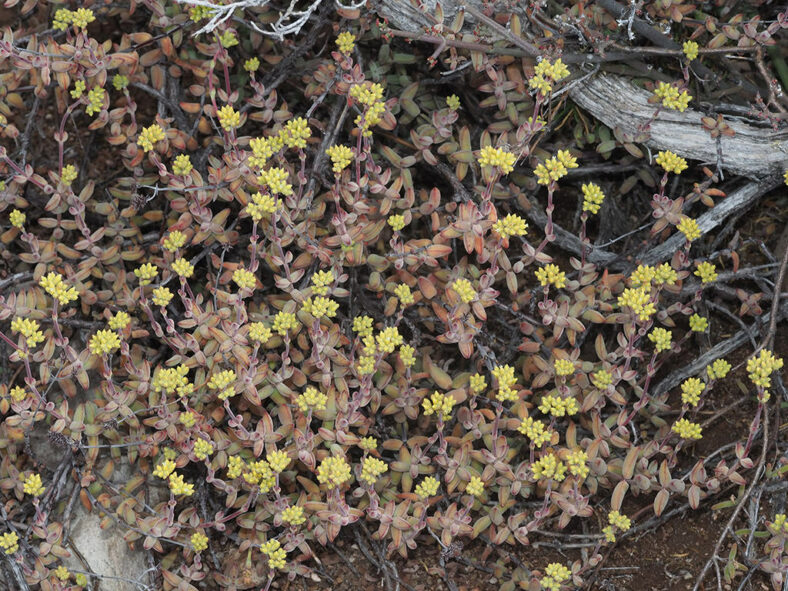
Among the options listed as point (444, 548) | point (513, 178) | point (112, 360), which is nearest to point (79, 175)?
point (112, 360)

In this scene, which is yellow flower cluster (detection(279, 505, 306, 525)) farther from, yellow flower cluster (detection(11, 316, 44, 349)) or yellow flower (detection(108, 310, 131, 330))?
yellow flower cluster (detection(11, 316, 44, 349))

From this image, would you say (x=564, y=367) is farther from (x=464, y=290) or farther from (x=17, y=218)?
(x=17, y=218)

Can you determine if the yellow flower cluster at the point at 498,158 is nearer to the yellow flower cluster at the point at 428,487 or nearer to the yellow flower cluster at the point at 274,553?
the yellow flower cluster at the point at 428,487

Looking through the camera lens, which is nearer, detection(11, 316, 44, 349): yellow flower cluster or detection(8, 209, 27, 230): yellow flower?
detection(11, 316, 44, 349): yellow flower cluster

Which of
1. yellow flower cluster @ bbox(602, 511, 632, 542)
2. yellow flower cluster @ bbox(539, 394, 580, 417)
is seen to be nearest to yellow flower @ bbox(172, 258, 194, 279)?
yellow flower cluster @ bbox(539, 394, 580, 417)

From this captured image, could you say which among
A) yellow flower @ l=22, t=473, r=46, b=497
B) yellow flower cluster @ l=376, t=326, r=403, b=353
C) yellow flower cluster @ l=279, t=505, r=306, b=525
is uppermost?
yellow flower cluster @ l=376, t=326, r=403, b=353

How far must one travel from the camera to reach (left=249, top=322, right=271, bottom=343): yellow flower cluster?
121 inches

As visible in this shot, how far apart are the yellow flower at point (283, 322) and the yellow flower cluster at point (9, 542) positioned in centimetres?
→ 118

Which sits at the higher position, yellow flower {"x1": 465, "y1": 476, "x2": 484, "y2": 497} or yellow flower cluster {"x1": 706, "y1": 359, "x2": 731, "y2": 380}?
yellow flower cluster {"x1": 706, "y1": 359, "x2": 731, "y2": 380}

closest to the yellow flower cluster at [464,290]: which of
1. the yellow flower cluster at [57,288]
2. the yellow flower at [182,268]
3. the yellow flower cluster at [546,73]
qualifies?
the yellow flower cluster at [546,73]

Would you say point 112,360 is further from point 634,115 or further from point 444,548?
point 634,115

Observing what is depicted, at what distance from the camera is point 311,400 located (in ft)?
10.0

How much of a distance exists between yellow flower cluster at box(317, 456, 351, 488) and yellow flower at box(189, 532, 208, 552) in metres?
0.52

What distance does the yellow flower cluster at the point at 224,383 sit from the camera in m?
3.03
